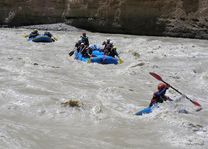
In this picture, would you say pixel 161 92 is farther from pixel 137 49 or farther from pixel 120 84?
pixel 137 49

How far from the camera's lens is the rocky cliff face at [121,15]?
2266 centimetres

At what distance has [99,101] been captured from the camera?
9.23 meters

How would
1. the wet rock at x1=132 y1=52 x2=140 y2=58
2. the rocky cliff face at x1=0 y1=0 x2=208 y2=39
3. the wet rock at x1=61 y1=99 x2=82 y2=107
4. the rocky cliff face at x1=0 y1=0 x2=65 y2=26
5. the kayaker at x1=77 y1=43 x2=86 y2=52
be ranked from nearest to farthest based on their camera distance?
the wet rock at x1=61 y1=99 x2=82 y2=107, the kayaker at x1=77 y1=43 x2=86 y2=52, the wet rock at x1=132 y1=52 x2=140 y2=58, the rocky cliff face at x1=0 y1=0 x2=208 y2=39, the rocky cliff face at x1=0 y1=0 x2=65 y2=26

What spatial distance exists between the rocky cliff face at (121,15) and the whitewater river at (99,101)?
20.0 feet

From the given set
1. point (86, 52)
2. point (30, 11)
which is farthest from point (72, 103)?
point (30, 11)

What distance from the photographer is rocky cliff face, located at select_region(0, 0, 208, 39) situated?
22656mm

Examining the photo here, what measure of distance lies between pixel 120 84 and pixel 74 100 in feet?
8.88

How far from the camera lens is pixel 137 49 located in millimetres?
17484

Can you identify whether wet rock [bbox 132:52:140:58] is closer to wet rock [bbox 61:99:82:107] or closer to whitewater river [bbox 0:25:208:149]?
whitewater river [bbox 0:25:208:149]

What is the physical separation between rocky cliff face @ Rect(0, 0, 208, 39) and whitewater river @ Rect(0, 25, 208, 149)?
6.09 meters

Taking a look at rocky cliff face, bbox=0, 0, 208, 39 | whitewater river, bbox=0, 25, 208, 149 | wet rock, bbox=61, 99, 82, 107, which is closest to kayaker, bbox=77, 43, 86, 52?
whitewater river, bbox=0, 25, 208, 149

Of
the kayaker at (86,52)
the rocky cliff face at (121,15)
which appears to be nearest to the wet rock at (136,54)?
the kayaker at (86,52)

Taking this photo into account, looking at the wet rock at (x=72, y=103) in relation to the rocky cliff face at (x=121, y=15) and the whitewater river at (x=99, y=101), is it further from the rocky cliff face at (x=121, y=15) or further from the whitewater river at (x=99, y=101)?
the rocky cliff face at (x=121, y=15)

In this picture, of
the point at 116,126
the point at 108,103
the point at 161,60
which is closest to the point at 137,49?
the point at 161,60
